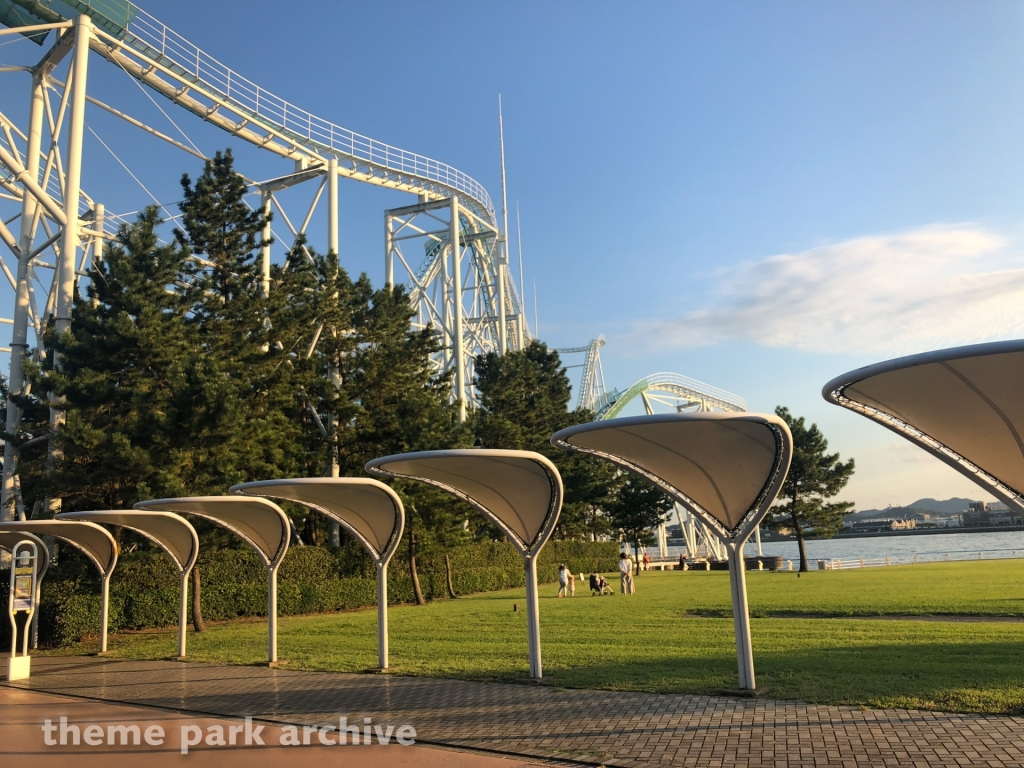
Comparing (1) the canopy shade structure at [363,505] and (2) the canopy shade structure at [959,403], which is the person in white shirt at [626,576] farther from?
(2) the canopy shade structure at [959,403]

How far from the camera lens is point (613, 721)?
7.84 meters

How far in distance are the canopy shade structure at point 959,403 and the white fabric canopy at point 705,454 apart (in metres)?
1.28

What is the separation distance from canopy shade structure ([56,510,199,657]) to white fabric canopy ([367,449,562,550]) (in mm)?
5986

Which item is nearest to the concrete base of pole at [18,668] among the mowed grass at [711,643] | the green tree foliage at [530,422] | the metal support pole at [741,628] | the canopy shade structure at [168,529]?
the canopy shade structure at [168,529]

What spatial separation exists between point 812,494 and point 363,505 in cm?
3259

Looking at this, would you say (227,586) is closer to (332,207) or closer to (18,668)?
(18,668)

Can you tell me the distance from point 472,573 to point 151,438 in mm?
15923

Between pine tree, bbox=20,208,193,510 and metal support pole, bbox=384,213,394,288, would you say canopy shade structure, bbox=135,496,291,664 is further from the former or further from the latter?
metal support pole, bbox=384,213,394,288

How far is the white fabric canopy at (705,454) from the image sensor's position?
8320mm

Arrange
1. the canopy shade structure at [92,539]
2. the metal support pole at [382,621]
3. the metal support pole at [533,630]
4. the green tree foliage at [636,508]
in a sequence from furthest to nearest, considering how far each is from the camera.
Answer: the green tree foliage at [636,508], the canopy shade structure at [92,539], the metal support pole at [382,621], the metal support pole at [533,630]

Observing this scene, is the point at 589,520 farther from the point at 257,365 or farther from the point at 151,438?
the point at 151,438

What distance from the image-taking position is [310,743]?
746 centimetres

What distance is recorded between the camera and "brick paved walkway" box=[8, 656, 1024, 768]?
21.0 feet

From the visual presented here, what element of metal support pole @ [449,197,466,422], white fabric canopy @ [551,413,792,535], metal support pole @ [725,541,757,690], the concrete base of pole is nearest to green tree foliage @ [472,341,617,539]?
metal support pole @ [449,197,466,422]
